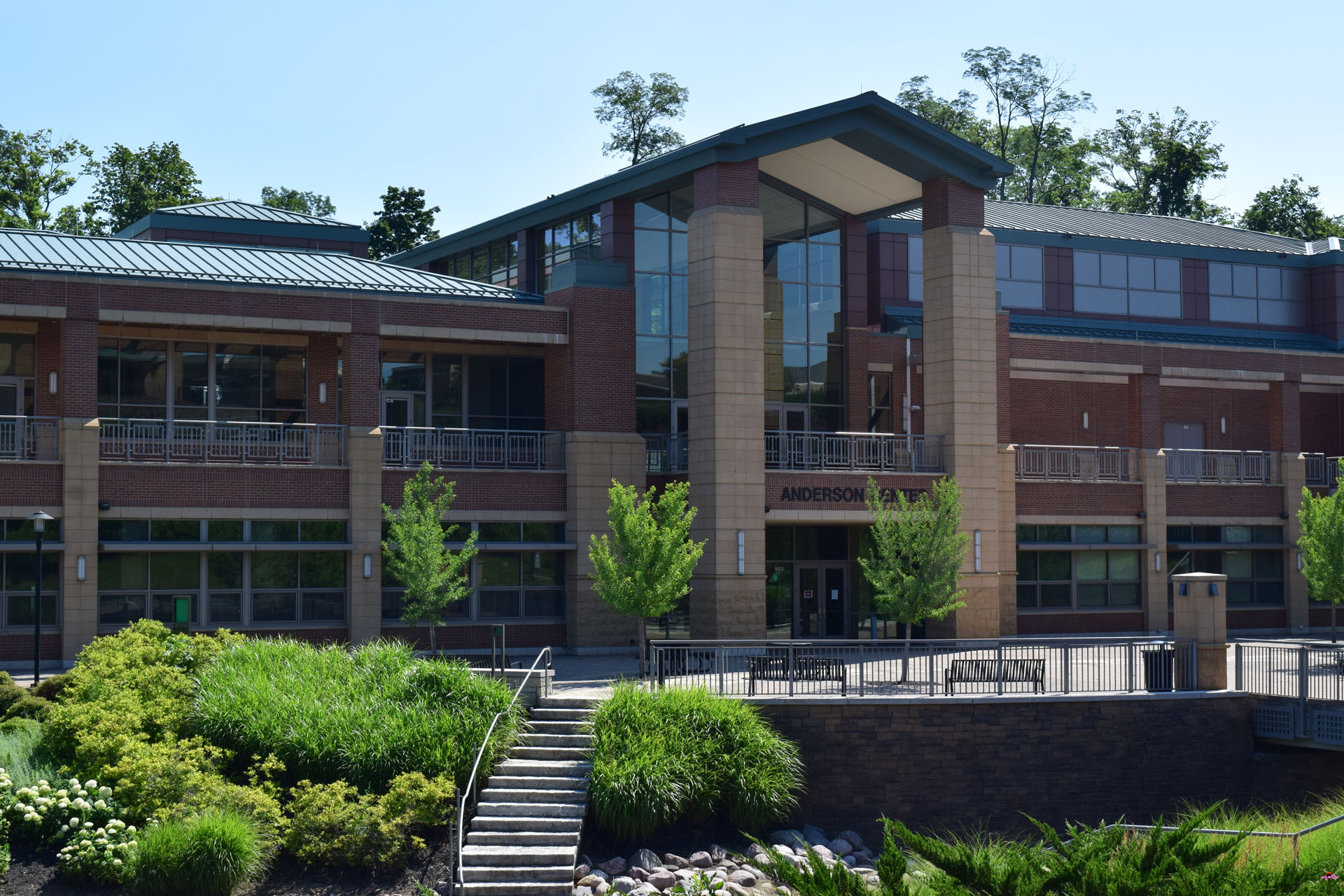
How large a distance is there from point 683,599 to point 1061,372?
1505cm

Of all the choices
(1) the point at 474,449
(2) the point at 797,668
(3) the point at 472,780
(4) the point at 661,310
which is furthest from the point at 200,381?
(3) the point at 472,780

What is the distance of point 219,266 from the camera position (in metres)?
32.2

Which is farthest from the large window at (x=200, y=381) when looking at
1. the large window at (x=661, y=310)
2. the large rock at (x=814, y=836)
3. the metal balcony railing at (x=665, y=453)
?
the large rock at (x=814, y=836)

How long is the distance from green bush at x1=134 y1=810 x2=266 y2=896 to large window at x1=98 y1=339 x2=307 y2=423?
16.9m

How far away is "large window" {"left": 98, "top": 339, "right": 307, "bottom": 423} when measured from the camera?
3312cm

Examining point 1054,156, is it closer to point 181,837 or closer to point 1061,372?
point 1061,372

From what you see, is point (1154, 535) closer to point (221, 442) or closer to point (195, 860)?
point (221, 442)

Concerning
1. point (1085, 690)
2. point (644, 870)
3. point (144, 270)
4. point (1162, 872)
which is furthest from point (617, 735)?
point (144, 270)

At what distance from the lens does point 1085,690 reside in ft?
82.1

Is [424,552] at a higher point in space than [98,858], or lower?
higher

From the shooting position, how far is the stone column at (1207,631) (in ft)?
84.2

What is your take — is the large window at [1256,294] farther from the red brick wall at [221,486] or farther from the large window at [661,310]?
the red brick wall at [221,486]

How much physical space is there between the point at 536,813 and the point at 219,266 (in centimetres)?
1699

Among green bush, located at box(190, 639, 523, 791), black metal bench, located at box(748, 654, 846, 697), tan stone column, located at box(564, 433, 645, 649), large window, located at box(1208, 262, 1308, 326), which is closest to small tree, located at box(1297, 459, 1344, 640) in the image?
large window, located at box(1208, 262, 1308, 326)
